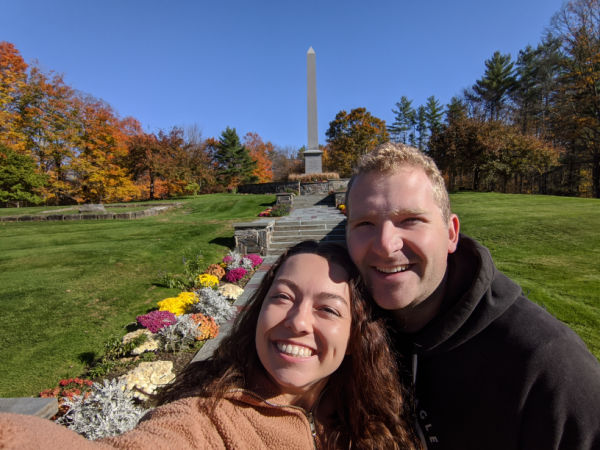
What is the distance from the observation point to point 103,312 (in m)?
4.48

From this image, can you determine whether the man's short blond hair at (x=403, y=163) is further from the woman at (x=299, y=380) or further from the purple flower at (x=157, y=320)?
the purple flower at (x=157, y=320)

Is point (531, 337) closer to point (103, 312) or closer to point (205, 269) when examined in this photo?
point (103, 312)

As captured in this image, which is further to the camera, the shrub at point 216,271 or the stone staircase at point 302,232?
the stone staircase at point 302,232

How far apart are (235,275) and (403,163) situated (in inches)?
205

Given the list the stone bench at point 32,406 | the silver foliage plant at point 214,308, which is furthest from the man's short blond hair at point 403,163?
the silver foliage plant at point 214,308

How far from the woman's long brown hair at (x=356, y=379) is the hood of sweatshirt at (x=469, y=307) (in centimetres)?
20

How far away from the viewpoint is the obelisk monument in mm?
19188

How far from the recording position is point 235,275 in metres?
5.96

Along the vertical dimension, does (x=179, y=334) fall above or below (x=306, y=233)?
below

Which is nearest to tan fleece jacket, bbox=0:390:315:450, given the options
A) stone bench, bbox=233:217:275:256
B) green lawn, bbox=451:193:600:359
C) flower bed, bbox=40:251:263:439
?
flower bed, bbox=40:251:263:439

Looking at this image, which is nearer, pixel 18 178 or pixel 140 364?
pixel 140 364

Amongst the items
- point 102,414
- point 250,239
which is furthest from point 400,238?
point 250,239

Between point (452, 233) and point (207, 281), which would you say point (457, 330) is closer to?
point (452, 233)

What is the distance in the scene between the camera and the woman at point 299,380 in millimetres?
992
